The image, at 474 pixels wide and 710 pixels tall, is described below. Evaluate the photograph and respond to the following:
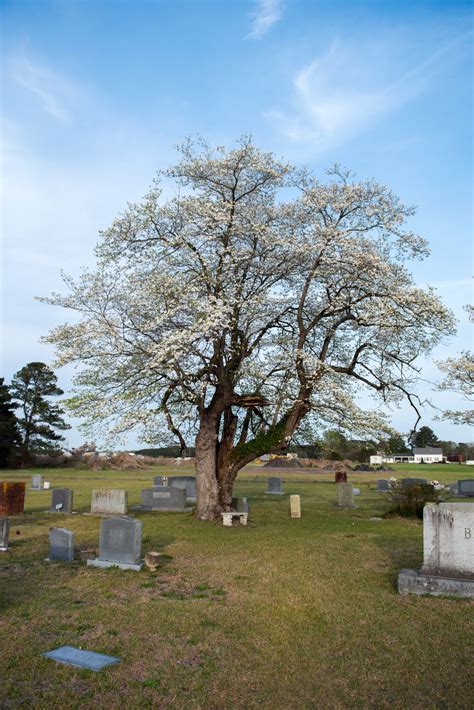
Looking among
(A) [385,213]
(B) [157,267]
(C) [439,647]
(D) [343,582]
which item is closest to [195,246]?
(B) [157,267]

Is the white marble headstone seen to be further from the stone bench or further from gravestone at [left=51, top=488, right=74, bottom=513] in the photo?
gravestone at [left=51, top=488, right=74, bottom=513]

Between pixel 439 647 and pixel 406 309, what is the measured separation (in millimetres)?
12522

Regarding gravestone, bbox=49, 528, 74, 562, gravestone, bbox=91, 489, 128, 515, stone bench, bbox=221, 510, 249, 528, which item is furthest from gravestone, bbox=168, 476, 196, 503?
gravestone, bbox=49, 528, 74, 562

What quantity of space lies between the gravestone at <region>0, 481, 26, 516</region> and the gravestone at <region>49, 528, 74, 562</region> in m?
10.1

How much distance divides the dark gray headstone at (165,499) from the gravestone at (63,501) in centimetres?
313

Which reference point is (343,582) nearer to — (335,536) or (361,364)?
(335,536)

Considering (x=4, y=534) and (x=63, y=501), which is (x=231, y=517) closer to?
(x=4, y=534)

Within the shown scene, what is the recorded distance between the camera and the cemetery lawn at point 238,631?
591cm

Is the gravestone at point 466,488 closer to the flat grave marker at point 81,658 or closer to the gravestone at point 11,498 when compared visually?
the gravestone at point 11,498

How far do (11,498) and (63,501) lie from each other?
1963 millimetres

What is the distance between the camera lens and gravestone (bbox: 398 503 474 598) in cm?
951

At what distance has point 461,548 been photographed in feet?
31.7

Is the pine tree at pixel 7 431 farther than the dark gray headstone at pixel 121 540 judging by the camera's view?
Yes

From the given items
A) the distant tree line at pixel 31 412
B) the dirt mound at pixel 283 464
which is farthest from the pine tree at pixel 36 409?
the dirt mound at pixel 283 464
